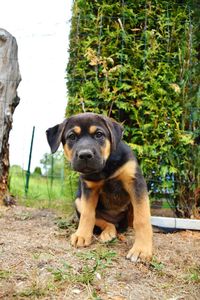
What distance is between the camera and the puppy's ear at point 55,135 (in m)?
4.11

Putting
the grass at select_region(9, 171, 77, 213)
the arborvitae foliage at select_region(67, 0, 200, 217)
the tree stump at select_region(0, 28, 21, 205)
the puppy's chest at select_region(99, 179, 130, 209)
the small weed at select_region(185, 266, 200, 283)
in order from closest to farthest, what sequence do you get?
the small weed at select_region(185, 266, 200, 283), the puppy's chest at select_region(99, 179, 130, 209), the arborvitae foliage at select_region(67, 0, 200, 217), the tree stump at select_region(0, 28, 21, 205), the grass at select_region(9, 171, 77, 213)

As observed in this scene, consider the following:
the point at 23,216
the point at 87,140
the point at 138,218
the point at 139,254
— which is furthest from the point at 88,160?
the point at 23,216

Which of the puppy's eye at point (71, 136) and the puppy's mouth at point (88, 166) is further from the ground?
the puppy's eye at point (71, 136)

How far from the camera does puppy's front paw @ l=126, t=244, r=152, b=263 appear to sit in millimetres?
3725

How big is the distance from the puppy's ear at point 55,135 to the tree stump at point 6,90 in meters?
1.85

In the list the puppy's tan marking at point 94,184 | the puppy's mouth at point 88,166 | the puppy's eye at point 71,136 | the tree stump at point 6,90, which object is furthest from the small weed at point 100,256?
the tree stump at point 6,90

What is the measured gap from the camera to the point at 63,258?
3619 mm

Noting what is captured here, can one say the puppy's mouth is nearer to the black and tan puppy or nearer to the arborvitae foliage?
the black and tan puppy

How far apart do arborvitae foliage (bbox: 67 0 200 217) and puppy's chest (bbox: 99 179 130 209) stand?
52.0 inches

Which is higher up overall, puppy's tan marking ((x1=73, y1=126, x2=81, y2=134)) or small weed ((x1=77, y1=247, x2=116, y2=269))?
puppy's tan marking ((x1=73, y1=126, x2=81, y2=134))

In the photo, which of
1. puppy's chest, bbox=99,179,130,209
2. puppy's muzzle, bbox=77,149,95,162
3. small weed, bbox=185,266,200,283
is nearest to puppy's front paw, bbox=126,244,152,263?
small weed, bbox=185,266,200,283

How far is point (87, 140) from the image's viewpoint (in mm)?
3828

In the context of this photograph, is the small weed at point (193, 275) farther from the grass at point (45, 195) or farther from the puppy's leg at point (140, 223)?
the grass at point (45, 195)

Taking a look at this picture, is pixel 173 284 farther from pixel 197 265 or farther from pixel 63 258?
pixel 63 258
